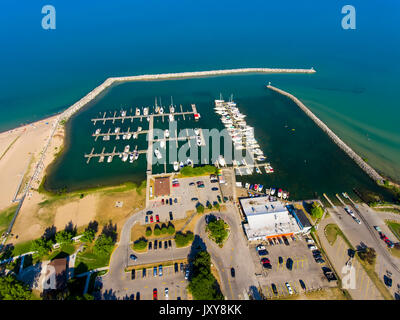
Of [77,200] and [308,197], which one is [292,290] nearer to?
[308,197]

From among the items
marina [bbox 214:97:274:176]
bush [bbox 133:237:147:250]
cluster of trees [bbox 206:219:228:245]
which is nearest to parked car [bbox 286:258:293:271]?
cluster of trees [bbox 206:219:228:245]

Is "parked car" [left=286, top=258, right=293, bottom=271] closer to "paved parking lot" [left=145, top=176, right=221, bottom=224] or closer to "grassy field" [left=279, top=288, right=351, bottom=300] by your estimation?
"grassy field" [left=279, top=288, right=351, bottom=300]

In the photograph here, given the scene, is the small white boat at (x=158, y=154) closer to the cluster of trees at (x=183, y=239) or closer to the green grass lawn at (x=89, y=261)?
the cluster of trees at (x=183, y=239)

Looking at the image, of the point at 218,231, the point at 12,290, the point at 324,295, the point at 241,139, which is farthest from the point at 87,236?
the point at 241,139

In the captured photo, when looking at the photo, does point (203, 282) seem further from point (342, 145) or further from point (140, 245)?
point (342, 145)

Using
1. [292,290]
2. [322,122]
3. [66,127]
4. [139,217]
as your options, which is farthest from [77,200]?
[322,122]

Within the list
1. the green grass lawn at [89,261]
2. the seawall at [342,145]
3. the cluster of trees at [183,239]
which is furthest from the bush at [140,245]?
the seawall at [342,145]
